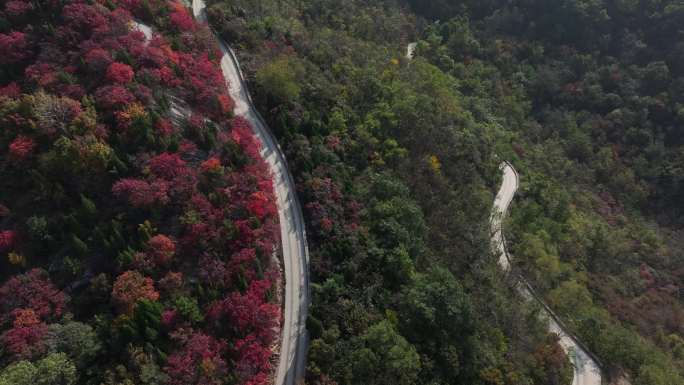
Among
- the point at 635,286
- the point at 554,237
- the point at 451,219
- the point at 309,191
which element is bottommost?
the point at 635,286

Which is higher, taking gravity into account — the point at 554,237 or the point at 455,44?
the point at 455,44

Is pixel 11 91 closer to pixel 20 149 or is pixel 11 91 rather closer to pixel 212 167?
pixel 20 149

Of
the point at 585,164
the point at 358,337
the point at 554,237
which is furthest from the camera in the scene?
the point at 585,164

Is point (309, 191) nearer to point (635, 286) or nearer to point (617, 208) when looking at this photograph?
point (635, 286)

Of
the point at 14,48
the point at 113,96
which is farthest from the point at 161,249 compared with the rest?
the point at 14,48

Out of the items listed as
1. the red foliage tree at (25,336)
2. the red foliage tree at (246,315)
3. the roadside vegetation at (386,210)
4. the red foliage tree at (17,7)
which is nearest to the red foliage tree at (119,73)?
the red foliage tree at (17,7)

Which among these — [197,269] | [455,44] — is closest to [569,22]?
[455,44]

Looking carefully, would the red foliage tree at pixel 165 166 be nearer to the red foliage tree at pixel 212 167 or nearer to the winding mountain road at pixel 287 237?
the red foliage tree at pixel 212 167
